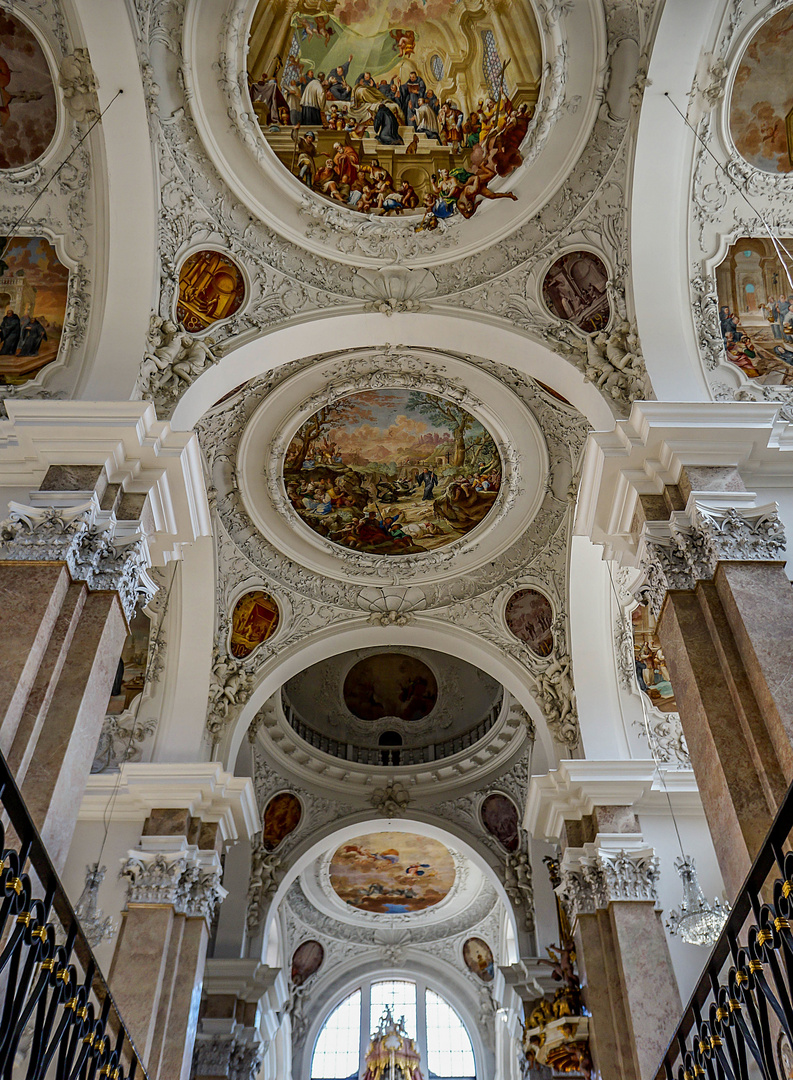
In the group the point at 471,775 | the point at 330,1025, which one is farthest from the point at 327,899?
the point at 471,775

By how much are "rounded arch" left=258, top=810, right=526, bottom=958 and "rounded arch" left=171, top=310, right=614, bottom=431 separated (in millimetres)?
9881

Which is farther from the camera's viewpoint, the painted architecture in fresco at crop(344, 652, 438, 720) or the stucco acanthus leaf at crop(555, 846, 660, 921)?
the painted architecture in fresco at crop(344, 652, 438, 720)

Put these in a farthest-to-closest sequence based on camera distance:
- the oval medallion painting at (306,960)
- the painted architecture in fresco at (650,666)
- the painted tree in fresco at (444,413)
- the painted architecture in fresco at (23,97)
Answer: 1. the oval medallion painting at (306,960)
2. the painted tree in fresco at (444,413)
3. the painted architecture in fresco at (650,666)
4. the painted architecture in fresco at (23,97)

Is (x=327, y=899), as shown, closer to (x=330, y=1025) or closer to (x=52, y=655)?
(x=330, y=1025)

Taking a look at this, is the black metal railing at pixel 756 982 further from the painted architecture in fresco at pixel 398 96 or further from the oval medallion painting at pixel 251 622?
the oval medallion painting at pixel 251 622

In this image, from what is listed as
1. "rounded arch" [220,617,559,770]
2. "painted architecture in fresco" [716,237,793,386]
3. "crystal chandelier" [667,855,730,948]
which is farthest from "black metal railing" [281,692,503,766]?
"painted architecture in fresco" [716,237,793,386]

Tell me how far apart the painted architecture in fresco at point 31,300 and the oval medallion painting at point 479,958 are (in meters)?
17.7

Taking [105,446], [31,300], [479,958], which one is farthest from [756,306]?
[479,958]

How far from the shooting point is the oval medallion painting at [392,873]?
19.5m

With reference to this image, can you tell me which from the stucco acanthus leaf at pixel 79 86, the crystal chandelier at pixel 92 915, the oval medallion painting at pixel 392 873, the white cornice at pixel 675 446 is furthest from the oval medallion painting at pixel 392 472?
the oval medallion painting at pixel 392 873

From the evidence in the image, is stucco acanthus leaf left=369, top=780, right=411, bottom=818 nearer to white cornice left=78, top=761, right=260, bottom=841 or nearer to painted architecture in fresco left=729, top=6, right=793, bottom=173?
white cornice left=78, top=761, right=260, bottom=841

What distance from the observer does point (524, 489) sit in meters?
12.4

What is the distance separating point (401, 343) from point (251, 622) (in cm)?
495

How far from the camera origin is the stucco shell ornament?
8.48m
